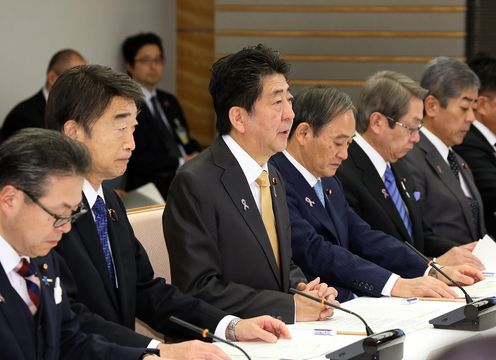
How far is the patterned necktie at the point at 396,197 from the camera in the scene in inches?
192

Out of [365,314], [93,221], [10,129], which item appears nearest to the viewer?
[93,221]

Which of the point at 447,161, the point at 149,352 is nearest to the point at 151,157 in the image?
the point at 447,161

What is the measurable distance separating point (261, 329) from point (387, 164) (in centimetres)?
198

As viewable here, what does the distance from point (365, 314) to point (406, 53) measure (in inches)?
208

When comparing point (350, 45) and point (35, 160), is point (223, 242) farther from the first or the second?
point (350, 45)

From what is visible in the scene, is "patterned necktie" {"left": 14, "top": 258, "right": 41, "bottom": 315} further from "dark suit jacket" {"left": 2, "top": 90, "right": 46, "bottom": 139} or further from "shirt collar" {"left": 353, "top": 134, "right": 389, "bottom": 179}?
"dark suit jacket" {"left": 2, "top": 90, "right": 46, "bottom": 139}

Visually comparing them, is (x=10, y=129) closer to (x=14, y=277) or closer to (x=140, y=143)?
(x=140, y=143)

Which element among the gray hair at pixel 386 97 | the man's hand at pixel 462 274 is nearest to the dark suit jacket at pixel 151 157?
the gray hair at pixel 386 97

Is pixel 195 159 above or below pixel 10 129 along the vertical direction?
above

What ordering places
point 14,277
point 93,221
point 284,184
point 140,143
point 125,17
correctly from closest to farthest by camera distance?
point 14,277
point 93,221
point 284,184
point 140,143
point 125,17

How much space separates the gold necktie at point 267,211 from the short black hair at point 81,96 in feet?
2.35

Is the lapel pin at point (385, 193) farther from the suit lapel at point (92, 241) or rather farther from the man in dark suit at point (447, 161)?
the suit lapel at point (92, 241)

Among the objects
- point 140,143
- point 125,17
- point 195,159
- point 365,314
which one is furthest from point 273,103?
point 125,17

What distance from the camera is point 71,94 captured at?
3.19 meters
